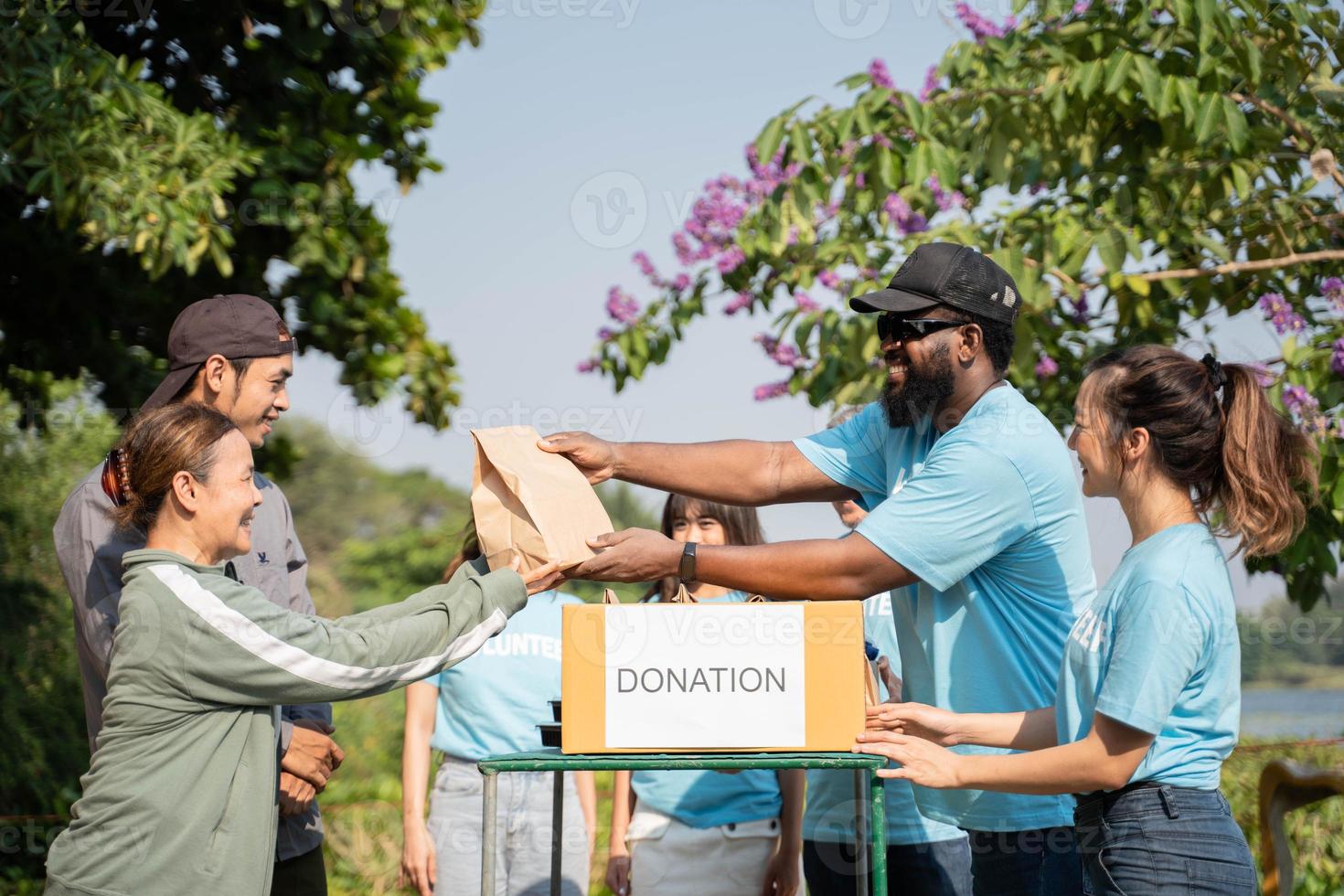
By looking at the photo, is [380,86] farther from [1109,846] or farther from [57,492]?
[1109,846]

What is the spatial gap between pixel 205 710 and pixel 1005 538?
4.83 ft

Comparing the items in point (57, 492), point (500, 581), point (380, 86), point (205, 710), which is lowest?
point (205, 710)

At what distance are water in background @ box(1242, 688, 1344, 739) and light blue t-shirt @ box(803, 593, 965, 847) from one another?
301 centimetres

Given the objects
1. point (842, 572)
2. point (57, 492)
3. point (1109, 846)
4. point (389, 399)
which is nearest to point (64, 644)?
point (57, 492)

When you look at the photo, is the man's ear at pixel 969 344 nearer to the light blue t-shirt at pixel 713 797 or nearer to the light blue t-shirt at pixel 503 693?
the light blue t-shirt at pixel 713 797

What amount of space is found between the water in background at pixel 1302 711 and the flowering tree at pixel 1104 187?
1.66 metres

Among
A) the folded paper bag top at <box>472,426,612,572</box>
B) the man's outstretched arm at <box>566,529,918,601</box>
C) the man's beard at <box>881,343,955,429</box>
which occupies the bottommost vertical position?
the man's outstretched arm at <box>566,529,918,601</box>

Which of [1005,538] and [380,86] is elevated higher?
[380,86]

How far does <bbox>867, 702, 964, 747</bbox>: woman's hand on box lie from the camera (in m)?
2.36

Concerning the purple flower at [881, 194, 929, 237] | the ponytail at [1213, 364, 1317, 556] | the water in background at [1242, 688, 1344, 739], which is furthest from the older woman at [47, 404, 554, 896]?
the water in background at [1242, 688, 1344, 739]

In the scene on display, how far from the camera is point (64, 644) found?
21.5 ft

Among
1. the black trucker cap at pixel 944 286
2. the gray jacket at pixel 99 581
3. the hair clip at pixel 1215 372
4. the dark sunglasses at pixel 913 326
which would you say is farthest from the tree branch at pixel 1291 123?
the gray jacket at pixel 99 581

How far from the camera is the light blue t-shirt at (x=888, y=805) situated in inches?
116

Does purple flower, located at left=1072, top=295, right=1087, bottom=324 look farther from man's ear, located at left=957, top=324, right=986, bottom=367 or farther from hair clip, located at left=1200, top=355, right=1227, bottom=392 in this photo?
hair clip, located at left=1200, top=355, right=1227, bottom=392
